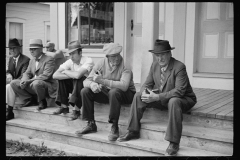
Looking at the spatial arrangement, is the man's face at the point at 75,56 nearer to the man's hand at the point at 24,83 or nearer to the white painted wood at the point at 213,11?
the man's hand at the point at 24,83

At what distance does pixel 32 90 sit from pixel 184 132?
10.2 feet

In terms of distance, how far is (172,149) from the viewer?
3.34 metres

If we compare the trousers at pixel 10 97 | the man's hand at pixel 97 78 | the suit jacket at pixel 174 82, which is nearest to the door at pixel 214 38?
the suit jacket at pixel 174 82

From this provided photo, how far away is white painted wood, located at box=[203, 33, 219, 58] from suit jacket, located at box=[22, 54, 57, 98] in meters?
3.03

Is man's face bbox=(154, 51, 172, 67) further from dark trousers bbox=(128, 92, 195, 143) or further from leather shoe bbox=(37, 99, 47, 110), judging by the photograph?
leather shoe bbox=(37, 99, 47, 110)

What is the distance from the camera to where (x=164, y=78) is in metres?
3.82

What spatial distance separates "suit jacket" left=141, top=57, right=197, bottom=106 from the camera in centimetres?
358

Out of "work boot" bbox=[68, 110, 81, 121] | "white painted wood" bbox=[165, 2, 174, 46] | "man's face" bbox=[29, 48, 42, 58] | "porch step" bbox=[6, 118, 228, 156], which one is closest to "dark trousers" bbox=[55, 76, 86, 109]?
"work boot" bbox=[68, 110, 81, 121]

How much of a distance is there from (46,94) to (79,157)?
2.01 metres

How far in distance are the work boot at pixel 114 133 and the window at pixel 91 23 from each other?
3.15m

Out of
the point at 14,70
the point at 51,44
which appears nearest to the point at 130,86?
the point at 14,70

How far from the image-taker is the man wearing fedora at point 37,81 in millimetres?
5176
